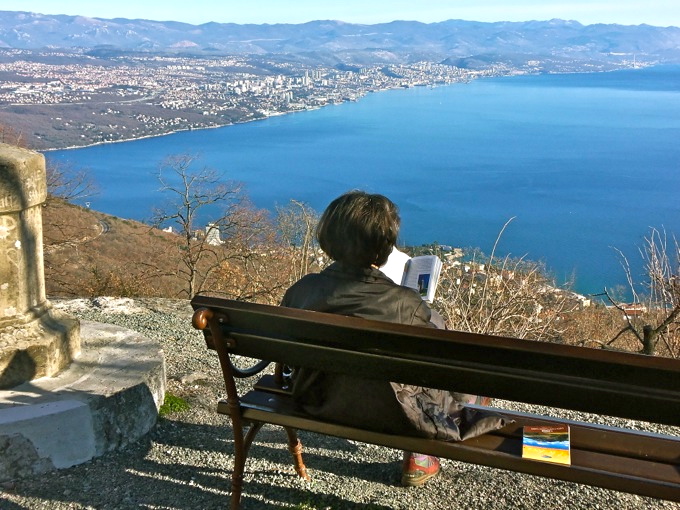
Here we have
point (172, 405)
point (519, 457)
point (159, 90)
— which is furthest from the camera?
point (159, 90)

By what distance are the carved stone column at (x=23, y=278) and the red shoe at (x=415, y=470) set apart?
5.89 ft

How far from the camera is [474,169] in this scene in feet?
185

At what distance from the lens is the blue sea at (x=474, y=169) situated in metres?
36.9

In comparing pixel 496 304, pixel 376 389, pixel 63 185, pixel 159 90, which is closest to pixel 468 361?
pixel 376 389

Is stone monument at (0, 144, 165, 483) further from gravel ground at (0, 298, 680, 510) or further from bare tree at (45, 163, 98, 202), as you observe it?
bare tree at (45, 163, 98, 202)

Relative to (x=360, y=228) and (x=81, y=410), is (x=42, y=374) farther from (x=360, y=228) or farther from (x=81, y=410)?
(x=360, y=228)

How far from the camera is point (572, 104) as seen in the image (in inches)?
4301

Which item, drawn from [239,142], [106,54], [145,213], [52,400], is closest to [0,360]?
[52,400]

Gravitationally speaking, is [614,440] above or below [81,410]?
above

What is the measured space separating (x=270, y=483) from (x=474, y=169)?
55011 millimetres

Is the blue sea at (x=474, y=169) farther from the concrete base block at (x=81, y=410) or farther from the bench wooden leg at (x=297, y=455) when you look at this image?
the bench wooden leg at (x=297, y=455)

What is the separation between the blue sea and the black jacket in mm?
13490

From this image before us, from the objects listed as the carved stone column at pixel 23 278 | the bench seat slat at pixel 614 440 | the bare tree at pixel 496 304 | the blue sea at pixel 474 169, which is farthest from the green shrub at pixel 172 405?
the blue sea at pixel 474 169

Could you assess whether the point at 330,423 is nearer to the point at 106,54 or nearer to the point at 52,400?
the point at 52,400
